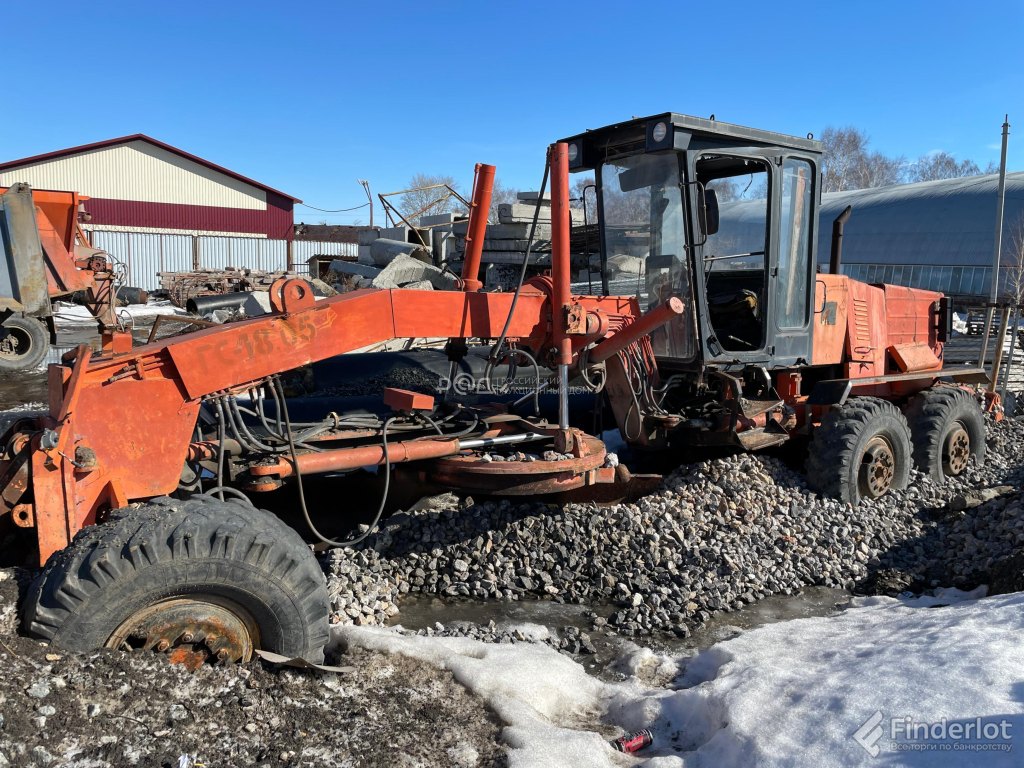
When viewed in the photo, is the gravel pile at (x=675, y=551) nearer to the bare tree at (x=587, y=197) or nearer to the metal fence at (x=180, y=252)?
the bare tree at (x=587, y=197)

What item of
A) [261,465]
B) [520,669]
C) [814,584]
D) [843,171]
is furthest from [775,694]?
[843,171]

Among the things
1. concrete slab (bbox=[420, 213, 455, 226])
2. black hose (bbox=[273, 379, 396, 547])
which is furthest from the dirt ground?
concrete slab (bbox=[420, 213, 455, 226])

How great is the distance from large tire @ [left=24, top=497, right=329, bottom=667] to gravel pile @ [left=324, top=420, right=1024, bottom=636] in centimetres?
114

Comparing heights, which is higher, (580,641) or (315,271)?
(315,271)

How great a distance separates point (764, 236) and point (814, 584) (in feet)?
8.54

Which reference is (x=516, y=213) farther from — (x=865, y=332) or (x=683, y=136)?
(x=683, y=136)

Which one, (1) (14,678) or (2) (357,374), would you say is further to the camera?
(2) (357,374)

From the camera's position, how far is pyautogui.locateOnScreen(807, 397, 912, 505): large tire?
6.44 meters

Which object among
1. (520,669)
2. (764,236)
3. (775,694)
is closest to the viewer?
(775,694)

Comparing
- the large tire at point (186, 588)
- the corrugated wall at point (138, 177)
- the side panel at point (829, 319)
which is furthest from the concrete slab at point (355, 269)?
the corrugated wall at point (138, 177)

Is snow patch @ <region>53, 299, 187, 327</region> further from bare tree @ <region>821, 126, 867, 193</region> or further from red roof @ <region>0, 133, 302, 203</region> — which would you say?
bare tree @ <region>821, 126, 867, 193</region>

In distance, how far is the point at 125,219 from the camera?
34688 mm

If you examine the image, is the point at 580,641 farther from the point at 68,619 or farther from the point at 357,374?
the point at 357,374

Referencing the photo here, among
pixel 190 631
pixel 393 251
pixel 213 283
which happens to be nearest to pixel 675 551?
pixel 190 631
